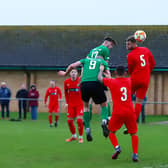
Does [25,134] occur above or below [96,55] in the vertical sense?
below

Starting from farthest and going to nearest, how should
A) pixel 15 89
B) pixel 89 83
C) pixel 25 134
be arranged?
pixel 15 89 < pixel 25 134 < pixel 89 83

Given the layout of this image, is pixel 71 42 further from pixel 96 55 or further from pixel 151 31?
pixel 96 55

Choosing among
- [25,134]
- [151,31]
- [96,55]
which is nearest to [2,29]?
[151,31]

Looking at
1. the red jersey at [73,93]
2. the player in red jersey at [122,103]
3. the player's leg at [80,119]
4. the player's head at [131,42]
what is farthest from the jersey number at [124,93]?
the red jersey at [73,93]

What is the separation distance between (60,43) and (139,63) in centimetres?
2530

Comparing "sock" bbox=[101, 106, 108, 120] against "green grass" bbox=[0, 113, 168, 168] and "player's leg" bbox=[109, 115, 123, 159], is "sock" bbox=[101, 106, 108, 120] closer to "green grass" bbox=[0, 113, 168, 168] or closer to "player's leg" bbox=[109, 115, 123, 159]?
"green grass" bbox=[0, 113, 168, 168]

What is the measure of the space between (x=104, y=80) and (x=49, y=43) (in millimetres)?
26840

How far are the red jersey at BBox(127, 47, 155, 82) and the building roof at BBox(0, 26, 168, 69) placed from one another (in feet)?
68.5

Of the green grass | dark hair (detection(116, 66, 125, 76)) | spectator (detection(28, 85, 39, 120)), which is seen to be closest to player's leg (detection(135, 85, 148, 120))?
the green grass

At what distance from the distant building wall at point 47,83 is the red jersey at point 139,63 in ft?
64.5

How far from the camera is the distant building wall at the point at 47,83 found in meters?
33.4

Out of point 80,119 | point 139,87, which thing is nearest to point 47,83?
point 80,119

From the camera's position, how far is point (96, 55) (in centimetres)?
1332

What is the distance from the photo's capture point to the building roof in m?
35.9
